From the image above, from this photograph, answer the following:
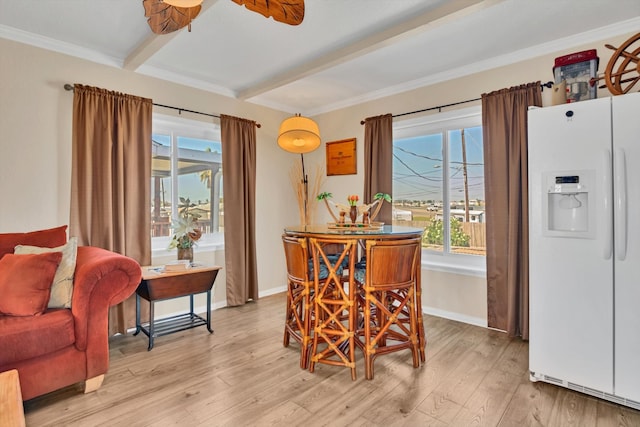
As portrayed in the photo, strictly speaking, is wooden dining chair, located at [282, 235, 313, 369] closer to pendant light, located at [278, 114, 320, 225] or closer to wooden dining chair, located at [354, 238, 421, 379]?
wooden dining chair, located at [354, 238, 421, 379]

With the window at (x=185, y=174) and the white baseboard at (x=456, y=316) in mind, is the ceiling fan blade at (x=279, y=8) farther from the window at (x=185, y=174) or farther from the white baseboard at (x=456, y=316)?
the white baseboard at (x=456, y=316)

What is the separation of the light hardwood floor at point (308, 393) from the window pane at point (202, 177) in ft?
5.10

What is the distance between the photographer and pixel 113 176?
310cm

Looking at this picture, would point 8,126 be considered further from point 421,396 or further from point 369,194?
point 421,396

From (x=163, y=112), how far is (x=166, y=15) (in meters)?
Answer: 1.98

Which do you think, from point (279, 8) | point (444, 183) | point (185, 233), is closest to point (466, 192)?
point (444, 183)

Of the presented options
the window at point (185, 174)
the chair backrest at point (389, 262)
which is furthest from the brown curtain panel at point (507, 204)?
the window at point (185, 174)

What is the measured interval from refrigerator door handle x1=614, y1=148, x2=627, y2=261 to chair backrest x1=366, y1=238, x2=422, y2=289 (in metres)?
1.12

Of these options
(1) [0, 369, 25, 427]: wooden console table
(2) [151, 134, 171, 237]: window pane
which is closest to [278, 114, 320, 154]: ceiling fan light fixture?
(2) [151, 134, 171, 237]: window pane

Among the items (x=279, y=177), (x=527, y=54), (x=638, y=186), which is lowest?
(x=638, y=186)

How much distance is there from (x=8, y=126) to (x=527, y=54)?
4.30 meters

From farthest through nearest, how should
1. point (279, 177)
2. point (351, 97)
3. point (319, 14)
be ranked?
point (279, 177), point (351, 97), point (319, 14)

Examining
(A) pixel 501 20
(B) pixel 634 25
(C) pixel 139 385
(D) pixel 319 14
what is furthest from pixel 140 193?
(B) pixel 634 25

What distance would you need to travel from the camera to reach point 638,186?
192cm
